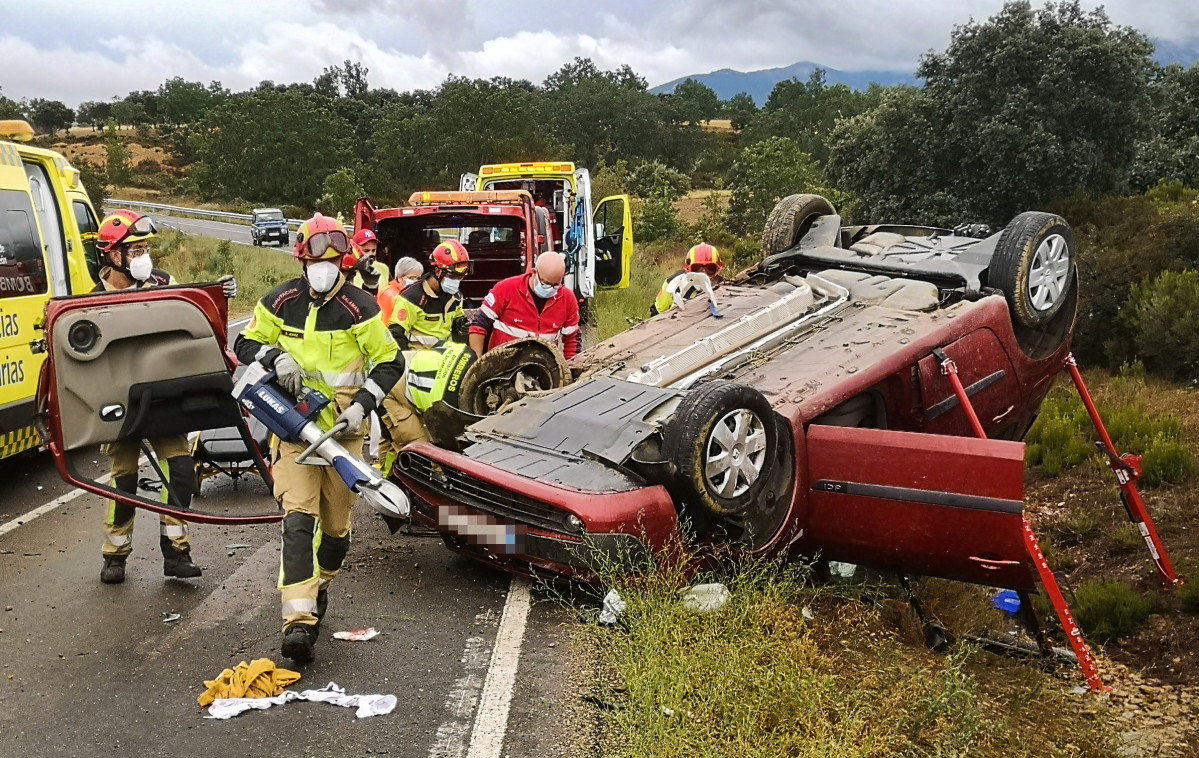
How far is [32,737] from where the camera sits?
3.64m

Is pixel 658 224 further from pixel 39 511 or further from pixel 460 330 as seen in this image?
pixel 39 511

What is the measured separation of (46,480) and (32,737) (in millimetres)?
4164

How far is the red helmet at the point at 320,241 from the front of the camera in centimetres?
433

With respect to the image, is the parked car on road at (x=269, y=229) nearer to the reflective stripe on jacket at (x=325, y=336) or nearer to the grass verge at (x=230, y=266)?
the grass verge at (x=230, y=266)

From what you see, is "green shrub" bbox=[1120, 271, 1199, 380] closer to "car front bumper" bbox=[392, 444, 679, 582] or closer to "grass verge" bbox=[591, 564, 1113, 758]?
"grass verge" bbox=[591, 564, 1113, 758]

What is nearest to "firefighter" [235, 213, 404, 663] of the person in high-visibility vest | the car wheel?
the person in high-visibility vest

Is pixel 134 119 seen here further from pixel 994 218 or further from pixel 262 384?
pixel 262 384

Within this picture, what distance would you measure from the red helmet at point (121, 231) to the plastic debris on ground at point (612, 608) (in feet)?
11.3

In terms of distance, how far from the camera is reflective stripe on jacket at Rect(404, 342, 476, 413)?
5941mm

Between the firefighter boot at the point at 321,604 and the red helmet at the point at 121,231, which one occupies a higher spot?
the red helmet at the point at 121,231

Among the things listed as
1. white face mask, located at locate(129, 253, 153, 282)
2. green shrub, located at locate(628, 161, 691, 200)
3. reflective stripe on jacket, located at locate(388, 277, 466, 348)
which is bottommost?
reflective stripe on jacket, located at locate(388, 277, 466, 348)

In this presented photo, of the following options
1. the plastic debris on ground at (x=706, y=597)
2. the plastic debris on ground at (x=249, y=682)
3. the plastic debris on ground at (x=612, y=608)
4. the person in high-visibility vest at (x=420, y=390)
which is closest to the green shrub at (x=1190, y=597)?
the plastic debris on ground at (x=706, y=597)

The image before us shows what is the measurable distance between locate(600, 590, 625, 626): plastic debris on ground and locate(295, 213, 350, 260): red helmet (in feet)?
6.14

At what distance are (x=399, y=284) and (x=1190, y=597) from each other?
557cm
